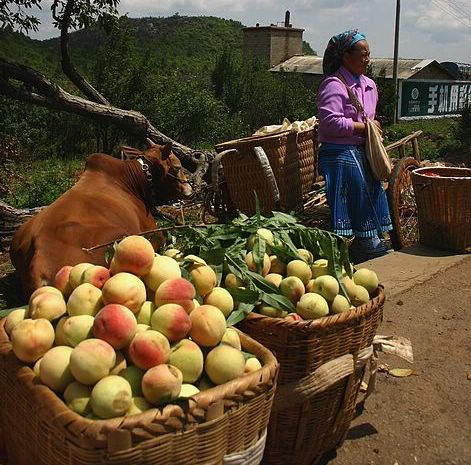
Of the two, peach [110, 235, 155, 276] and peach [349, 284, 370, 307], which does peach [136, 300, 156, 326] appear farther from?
peach [349, 284, 370, 307]

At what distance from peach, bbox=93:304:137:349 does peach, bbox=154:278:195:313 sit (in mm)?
190

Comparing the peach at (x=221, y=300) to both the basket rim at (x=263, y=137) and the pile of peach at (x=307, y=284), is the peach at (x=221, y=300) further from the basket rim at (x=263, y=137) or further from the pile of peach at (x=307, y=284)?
the basket rim at (x=263, y=137)

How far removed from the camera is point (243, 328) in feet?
8.45

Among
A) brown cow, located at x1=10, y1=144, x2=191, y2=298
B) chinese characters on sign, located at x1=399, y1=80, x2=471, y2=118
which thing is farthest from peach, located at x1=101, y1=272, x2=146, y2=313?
chinese characters on sign, located at x1=399, y1=80, x2=471, y2=118

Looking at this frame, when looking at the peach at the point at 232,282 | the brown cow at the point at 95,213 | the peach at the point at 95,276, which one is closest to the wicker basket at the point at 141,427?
the peach at the point at 95,276

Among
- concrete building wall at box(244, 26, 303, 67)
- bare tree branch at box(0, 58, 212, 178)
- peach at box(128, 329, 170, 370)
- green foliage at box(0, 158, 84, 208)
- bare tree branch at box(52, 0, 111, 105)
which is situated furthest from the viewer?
concrete building wall at box(244, 26, 303, 67)

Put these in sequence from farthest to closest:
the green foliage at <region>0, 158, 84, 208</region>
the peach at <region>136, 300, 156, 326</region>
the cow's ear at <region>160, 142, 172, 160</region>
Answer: the green foliage at <region>0, 158, 84, 208</region> < the cow's ear at <region>160, 142, 172, 160</region> < the peach at <region>136, 300, 156, 326</region>

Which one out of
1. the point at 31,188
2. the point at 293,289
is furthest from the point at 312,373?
the point at 31,188

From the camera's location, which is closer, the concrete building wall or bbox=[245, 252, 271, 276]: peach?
bbox=[245, 252, 271, 276]: peach

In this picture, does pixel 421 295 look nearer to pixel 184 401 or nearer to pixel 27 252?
pixel 27 252

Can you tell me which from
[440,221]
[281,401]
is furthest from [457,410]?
[440,221]

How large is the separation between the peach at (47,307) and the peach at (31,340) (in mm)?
82

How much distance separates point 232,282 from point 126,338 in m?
0.75

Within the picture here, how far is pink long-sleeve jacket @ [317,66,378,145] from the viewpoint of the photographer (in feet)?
16.9
